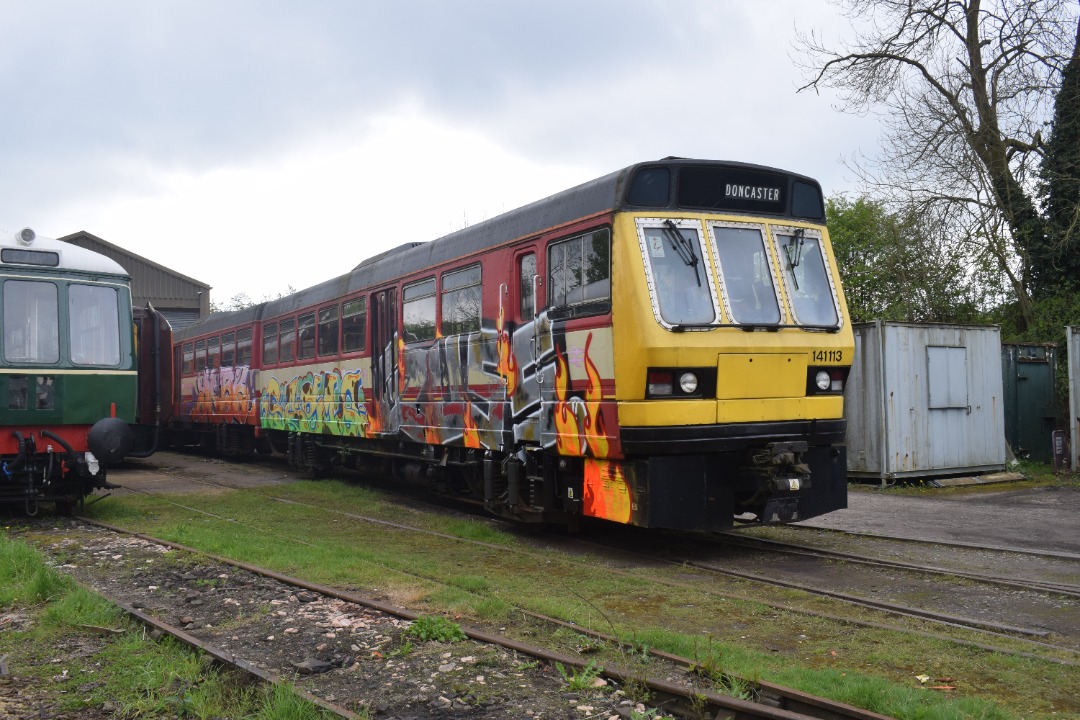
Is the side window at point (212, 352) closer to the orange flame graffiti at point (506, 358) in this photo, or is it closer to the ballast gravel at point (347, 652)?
the orange flame graffiti at point (506, 358)

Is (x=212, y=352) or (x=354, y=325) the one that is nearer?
(x=354, y=325)

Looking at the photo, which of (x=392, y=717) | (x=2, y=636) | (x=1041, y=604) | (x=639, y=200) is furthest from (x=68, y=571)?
(x=1041, y=604)

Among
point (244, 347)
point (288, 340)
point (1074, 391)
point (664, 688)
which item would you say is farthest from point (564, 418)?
point (244, 347)

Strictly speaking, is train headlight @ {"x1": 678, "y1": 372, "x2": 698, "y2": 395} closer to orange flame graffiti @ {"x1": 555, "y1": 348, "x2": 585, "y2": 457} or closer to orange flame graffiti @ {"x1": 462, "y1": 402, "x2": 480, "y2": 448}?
orange flame graffiti @ {"x1": 555, "y1": 348, "x2": 585, "y2": 457}

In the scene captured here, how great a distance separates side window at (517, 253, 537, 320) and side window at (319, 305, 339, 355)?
547 cm

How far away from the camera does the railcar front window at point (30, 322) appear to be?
Result: 35.1ft

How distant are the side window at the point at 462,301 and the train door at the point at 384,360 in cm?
157

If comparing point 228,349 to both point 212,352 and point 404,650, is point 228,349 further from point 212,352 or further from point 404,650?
point 404,650

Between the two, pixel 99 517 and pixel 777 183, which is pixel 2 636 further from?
pixel 777 183

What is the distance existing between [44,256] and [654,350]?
7677 mm

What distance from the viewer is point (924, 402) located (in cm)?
1484

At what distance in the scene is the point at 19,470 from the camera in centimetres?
1052

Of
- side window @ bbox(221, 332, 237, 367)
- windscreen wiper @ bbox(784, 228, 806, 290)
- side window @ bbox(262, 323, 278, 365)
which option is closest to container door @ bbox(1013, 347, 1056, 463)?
windscreen wiper @ bbox(784, 228, 806, 290)

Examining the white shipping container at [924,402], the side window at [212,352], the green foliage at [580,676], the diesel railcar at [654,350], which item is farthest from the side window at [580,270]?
the side window at [212,352]
